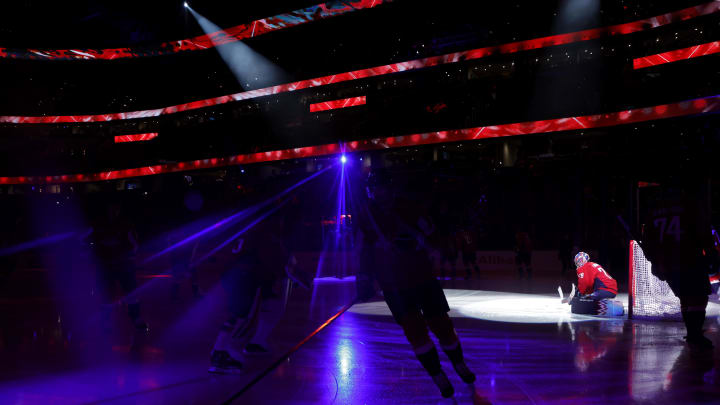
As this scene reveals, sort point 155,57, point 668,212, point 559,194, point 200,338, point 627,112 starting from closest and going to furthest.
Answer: point 668,212 < point 200,338 < point 627,112 < point 559,194 < point 155,57

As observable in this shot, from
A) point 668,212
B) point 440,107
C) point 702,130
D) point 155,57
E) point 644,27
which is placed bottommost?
point 668,212

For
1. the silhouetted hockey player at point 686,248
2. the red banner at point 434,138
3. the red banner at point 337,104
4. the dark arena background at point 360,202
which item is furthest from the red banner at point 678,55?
the silhouetted hockey player at point 686,248

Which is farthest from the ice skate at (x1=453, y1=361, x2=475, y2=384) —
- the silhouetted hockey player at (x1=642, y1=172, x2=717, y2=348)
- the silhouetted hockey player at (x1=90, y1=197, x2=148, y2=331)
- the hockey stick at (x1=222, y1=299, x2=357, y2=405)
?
the silhouetted hockey player at (x1=90, y1=197, x2=148, y2=331)

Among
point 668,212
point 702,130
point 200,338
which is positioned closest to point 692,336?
point 668,212

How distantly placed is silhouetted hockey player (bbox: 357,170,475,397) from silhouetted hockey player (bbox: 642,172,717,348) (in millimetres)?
3005

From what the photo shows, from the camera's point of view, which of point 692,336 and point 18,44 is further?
point 18,44

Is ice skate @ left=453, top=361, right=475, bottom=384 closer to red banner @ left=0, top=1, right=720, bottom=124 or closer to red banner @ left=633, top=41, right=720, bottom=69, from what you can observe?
red banner @ left=0, top=1, right=720, bottom=124

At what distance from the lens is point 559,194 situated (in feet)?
70.2

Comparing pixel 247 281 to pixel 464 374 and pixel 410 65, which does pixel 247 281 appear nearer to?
pixel 464 374

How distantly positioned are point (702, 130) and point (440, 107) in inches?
358

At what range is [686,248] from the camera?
17.8ft

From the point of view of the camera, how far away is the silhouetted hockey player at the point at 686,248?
5.38 meters

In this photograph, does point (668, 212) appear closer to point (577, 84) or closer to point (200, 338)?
point (200, 338)

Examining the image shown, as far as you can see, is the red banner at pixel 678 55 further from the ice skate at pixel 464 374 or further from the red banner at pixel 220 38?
the ice skate at pixel 464 374
